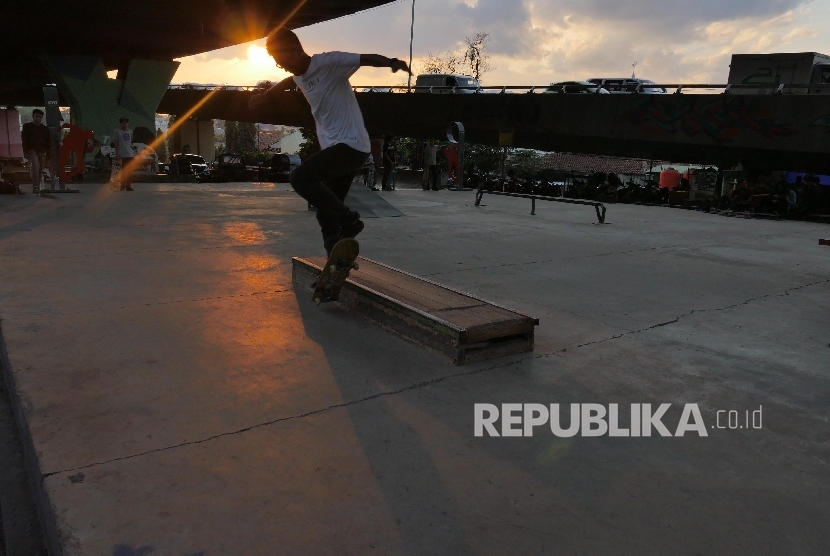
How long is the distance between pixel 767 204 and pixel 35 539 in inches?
707

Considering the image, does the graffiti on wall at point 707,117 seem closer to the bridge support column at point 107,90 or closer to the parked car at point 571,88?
the parked car at point 571,88

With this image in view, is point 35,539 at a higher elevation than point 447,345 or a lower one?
lower

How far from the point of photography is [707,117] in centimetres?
2284

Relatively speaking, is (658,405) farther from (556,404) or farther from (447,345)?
(447,345)

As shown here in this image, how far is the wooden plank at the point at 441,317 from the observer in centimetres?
362

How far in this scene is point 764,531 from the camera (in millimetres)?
2051

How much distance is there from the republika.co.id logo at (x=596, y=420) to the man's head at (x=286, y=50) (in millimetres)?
2834

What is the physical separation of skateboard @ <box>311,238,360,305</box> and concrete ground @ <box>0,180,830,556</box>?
0.15m

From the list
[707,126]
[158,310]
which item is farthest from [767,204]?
[158,310]

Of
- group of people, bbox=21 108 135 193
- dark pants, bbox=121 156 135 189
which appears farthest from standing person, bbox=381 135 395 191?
group of people, bbox=21 108 135 193

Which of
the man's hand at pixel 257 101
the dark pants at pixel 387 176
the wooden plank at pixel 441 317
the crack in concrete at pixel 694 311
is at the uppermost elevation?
the man's hand at pixel 257 101

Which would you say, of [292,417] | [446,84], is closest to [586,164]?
[446,84]

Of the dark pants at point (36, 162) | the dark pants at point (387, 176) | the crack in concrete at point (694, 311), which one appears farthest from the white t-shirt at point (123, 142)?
the crack in concrete at point (694, 311)

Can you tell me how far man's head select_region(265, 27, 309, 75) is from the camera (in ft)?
14.1
